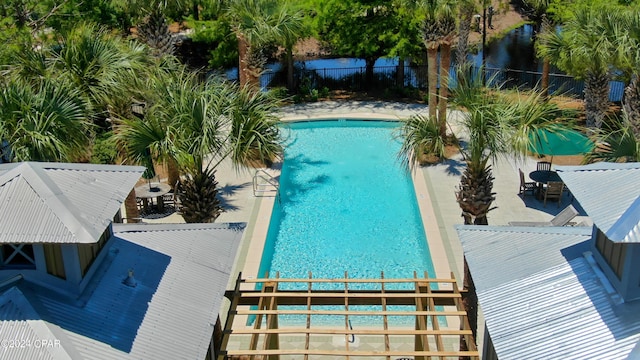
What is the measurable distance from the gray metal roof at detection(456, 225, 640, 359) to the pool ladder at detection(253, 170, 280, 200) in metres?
11.6

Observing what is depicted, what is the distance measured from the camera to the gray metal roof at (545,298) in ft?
29.1

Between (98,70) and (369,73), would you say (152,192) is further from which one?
(369,73)

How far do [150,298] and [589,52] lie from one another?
59.3 ft

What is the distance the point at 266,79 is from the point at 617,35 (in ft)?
67.2

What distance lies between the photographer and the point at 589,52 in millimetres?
22625

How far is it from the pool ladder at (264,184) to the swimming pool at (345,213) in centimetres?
40

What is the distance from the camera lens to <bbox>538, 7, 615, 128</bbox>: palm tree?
2212cm

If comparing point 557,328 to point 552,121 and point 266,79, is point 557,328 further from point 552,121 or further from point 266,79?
point 266,79

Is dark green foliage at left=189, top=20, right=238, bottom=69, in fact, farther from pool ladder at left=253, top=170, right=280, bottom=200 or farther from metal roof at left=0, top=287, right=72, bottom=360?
metal roof at left=0, top=287, right=72, bottom=360

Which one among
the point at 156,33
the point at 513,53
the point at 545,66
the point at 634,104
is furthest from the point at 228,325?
the point at 513,53

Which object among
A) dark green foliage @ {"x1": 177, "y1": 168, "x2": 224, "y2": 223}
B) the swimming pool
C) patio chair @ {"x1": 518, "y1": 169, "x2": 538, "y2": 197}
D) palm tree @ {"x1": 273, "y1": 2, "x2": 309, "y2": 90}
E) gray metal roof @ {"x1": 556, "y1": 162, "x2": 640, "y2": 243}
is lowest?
the swimming pool

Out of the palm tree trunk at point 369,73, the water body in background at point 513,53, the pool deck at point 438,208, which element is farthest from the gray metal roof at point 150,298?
the water body in background at point 513,53

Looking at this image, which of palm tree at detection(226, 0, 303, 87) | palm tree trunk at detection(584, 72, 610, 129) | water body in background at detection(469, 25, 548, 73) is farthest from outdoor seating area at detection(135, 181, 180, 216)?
water body in background at detection(469, 25, 548, 73)

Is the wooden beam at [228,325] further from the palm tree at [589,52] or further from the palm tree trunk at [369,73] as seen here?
the palm tree trunk at [369,73]
